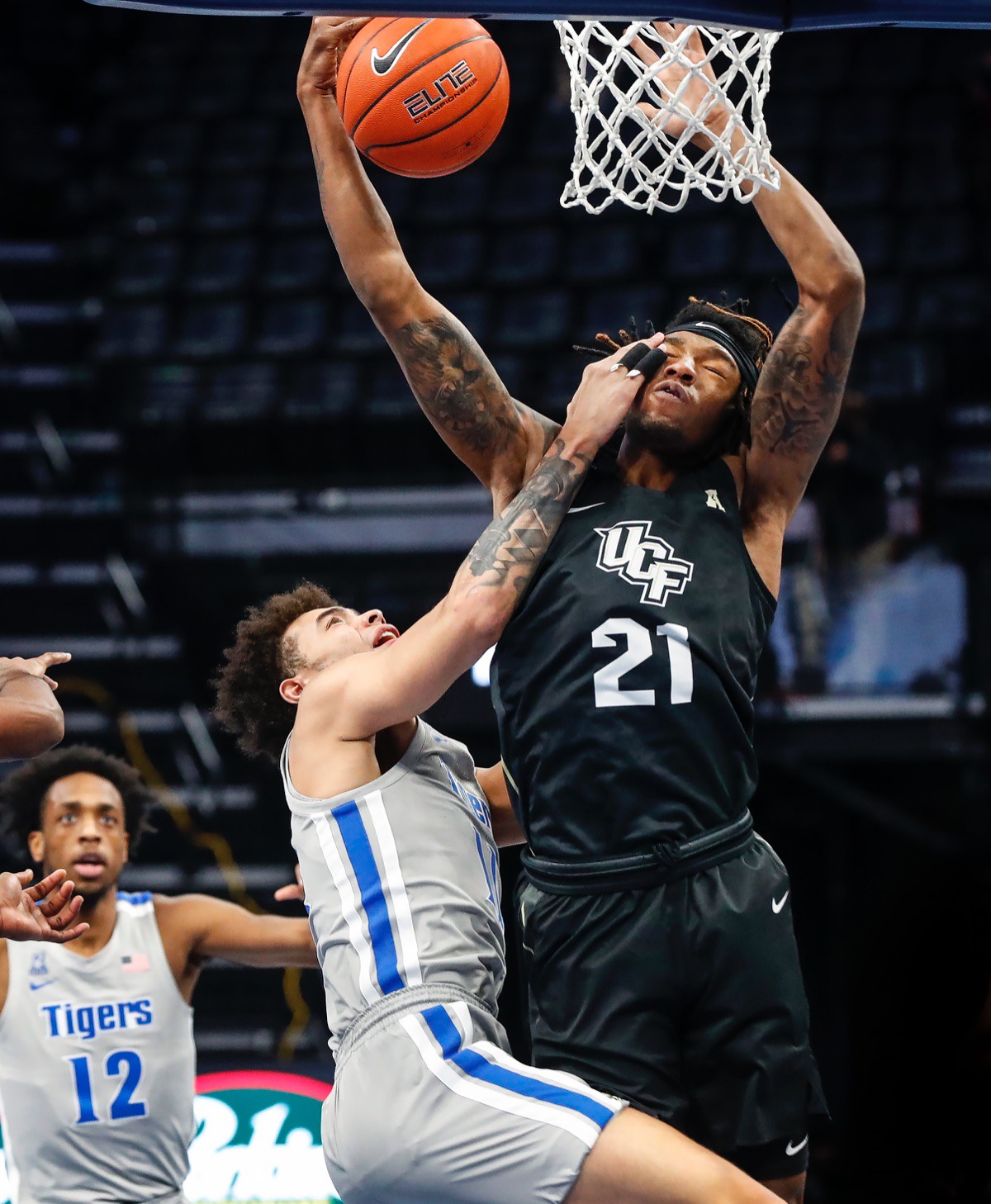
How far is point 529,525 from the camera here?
2.79 m

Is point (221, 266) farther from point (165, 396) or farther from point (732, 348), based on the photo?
point (732, 348)

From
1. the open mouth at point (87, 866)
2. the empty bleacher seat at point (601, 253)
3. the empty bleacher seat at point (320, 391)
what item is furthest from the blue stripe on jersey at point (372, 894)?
the empty bleacher seat at point (601, 253)

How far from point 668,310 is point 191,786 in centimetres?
314

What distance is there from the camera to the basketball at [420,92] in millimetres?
2883

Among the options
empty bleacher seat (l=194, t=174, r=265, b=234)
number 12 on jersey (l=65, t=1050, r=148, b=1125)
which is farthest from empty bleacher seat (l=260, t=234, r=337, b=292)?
number 12 on jersey (l=65, t=1050, r=148, b=1125)

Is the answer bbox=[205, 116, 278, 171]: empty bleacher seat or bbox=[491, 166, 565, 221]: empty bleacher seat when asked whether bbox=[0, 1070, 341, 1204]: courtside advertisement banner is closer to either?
bbox=[491, 166, 565, 221]: empty bleacher seat

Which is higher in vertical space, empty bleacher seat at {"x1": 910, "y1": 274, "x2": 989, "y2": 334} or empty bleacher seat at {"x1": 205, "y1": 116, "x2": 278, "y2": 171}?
empty bleacher seat at {"x1": 205, "y1": 116, "x2": 278, "y2": 171}

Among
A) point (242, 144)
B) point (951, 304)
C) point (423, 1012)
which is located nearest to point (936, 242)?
point (951, 304)

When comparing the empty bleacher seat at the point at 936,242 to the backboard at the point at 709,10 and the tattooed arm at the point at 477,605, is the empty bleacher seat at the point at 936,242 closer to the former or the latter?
the tattooed arm at the point at 477,605

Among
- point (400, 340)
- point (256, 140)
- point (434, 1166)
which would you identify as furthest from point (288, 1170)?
point (256, 140)

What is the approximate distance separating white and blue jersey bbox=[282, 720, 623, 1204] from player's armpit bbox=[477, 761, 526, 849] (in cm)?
24

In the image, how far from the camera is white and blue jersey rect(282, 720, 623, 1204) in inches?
97.2

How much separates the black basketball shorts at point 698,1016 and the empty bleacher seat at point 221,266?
6383mm

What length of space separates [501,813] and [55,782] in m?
1.79
